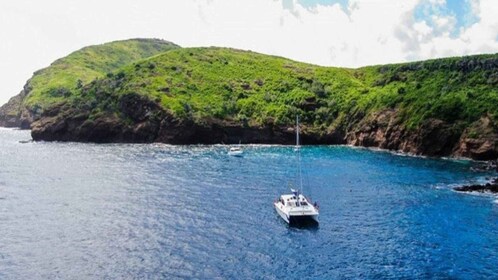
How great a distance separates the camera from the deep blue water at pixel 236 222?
6131 cm

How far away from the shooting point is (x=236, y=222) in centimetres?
7969

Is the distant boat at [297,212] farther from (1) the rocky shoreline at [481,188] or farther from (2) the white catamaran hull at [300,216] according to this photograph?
(1) the rocky shoreline at [481,188]

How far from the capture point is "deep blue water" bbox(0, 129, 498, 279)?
61312mm

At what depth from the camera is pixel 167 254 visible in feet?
214

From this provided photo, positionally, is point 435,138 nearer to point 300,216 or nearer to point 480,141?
point 480,141

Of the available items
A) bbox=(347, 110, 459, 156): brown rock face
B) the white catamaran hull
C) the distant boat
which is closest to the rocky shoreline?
the distant boat

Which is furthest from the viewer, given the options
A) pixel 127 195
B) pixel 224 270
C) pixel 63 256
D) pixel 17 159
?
pixel 17 159

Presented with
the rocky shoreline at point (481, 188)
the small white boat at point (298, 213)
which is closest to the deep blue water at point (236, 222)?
the small white boat at point (298, 213)

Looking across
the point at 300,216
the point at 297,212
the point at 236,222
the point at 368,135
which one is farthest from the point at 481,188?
the point at 368,135

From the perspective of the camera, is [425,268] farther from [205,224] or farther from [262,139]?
[262,139]

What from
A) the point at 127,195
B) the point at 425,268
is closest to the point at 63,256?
the point at 127,195

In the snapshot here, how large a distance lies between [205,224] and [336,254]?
23.4 metres

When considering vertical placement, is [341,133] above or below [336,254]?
above

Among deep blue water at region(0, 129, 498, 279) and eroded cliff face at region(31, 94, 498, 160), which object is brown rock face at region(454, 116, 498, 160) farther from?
deep blue water at region(0, 129, 498, 279)
